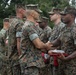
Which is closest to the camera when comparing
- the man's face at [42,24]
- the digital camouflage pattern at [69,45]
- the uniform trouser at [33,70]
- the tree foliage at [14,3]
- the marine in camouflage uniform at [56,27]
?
the digital camouflage pattern at [69,45]

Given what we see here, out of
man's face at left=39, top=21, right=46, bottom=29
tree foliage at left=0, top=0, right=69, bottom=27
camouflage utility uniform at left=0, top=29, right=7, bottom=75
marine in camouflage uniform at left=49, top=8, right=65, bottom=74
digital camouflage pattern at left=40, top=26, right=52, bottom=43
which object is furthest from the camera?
tree foliage at left=0, top=0, right=69, bottom=27

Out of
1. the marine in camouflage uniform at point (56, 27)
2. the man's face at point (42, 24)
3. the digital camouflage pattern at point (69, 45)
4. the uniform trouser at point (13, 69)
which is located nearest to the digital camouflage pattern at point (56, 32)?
the marine in camouflage uniform at point (56, 27)

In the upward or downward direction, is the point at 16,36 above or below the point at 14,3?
above

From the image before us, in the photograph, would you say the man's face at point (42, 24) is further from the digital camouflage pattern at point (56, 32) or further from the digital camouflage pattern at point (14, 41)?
the digital camouflage pattern at point (14, 41)

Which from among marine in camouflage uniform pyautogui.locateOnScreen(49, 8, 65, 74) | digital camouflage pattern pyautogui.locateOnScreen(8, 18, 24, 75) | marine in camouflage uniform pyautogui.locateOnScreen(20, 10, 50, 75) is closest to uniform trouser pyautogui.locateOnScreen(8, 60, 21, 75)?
digital camouflage pattern pyautogui.locateOnScreen(8, 18, 24, 75)

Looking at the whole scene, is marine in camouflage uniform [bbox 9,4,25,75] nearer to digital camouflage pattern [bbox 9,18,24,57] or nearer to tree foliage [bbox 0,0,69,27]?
digital camouflage pattern [bbox 9,18,24,57]

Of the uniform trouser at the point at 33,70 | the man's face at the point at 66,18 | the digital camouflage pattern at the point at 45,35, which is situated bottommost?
the uniform trouser at the point at 33,70

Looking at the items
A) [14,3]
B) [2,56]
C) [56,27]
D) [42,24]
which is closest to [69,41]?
[56,27]

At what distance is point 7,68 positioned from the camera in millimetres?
10016

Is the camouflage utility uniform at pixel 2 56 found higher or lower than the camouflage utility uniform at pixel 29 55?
lower

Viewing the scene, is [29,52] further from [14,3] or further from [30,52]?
[14,3]

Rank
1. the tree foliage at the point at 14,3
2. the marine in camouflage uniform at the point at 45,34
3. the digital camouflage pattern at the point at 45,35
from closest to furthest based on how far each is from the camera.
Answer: the marine in camouflage uniform at the point at 45,34 < the digital camouflage pattern at the point at 45,35 < the tree foliage at the point at 14,3

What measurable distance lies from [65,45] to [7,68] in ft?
8.63

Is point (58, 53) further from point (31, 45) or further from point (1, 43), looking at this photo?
point (1, 43)
